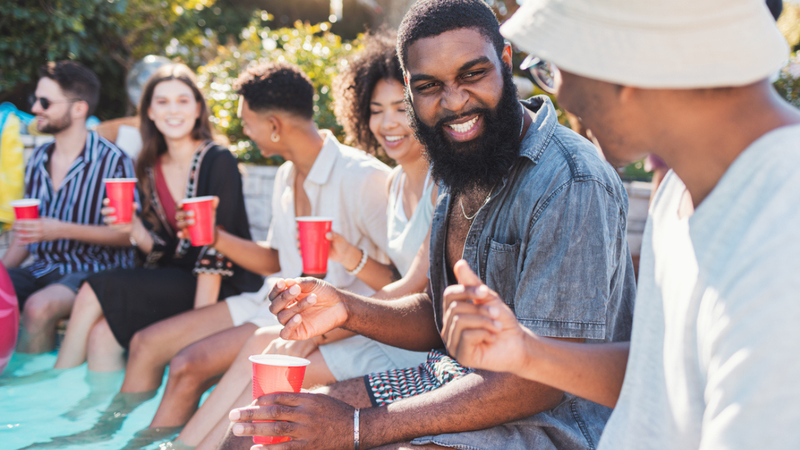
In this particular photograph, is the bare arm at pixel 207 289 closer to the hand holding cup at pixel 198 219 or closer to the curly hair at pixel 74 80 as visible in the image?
the hand holding cup at pixel 198 219

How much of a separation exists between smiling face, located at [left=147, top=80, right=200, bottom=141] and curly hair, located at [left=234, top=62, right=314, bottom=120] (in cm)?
79

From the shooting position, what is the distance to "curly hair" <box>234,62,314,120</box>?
13.5ft

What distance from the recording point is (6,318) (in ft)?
11.5

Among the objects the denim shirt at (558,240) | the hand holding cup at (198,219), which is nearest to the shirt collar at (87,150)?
the hand holding cup at (198,219)

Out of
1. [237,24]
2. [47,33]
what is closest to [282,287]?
[47,33]

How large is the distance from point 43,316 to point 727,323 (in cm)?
468

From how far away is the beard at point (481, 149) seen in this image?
220 cm

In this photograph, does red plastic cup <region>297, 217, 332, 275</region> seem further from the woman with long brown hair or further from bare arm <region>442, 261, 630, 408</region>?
bare arm <region>442, 261, 630, 408</region>

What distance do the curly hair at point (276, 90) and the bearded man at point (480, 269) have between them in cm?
175

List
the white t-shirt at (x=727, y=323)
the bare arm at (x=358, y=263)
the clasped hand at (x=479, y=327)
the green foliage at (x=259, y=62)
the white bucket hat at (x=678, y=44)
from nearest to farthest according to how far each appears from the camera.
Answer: the white t-shirt at (x=727, y=323), the white bucket hat at (x=678, y=44), the clasped hand at (x=479, y=327), the bare arm at (x=358, y=263), the green foliage at (x=259, y=62)

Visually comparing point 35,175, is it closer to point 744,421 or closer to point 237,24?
point 744,421

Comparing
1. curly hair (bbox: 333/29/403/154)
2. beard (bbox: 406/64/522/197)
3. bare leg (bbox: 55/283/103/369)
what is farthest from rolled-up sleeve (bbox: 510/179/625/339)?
bare leg (bbox: 55/283/103/369)

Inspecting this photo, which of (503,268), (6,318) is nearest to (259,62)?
(6,318)

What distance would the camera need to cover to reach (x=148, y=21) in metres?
9.70
